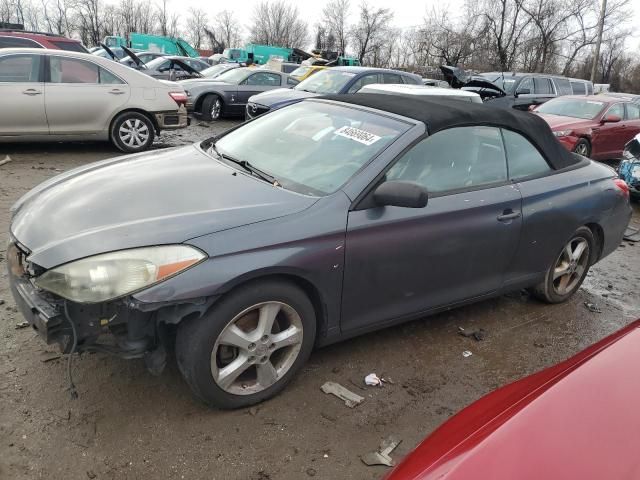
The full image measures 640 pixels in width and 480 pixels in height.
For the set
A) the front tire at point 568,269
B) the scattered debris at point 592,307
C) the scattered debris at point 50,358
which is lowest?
the scattered debris at point 592,307

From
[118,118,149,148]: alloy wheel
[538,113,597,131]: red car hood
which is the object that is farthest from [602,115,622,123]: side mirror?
[118,118,149,148]: alloy wheel

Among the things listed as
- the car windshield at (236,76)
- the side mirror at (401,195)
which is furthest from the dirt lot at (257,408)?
the car windshield at (236,76)

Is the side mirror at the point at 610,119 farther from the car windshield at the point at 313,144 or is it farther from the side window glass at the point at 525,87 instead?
the car windshield at the point at 313,144

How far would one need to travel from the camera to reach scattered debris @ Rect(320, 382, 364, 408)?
2.89 meters

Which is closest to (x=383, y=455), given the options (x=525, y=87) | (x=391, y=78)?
(x=391, y=78)

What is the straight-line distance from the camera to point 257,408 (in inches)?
110

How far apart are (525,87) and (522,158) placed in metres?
12.6

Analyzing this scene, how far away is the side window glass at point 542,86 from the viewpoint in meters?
15.2

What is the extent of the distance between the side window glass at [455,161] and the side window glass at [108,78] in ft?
21.0

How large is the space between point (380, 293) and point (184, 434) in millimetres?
1284

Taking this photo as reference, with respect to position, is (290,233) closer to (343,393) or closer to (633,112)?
(343,393)

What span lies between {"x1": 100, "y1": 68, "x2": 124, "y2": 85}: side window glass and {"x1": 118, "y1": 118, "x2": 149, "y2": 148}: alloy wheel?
1.92 feet

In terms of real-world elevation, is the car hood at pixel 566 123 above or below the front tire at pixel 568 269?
above

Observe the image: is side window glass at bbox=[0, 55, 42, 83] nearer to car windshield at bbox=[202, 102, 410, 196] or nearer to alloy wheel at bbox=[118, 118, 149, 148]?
alloy wheel at bbox=[118, 118, 149, 148]
